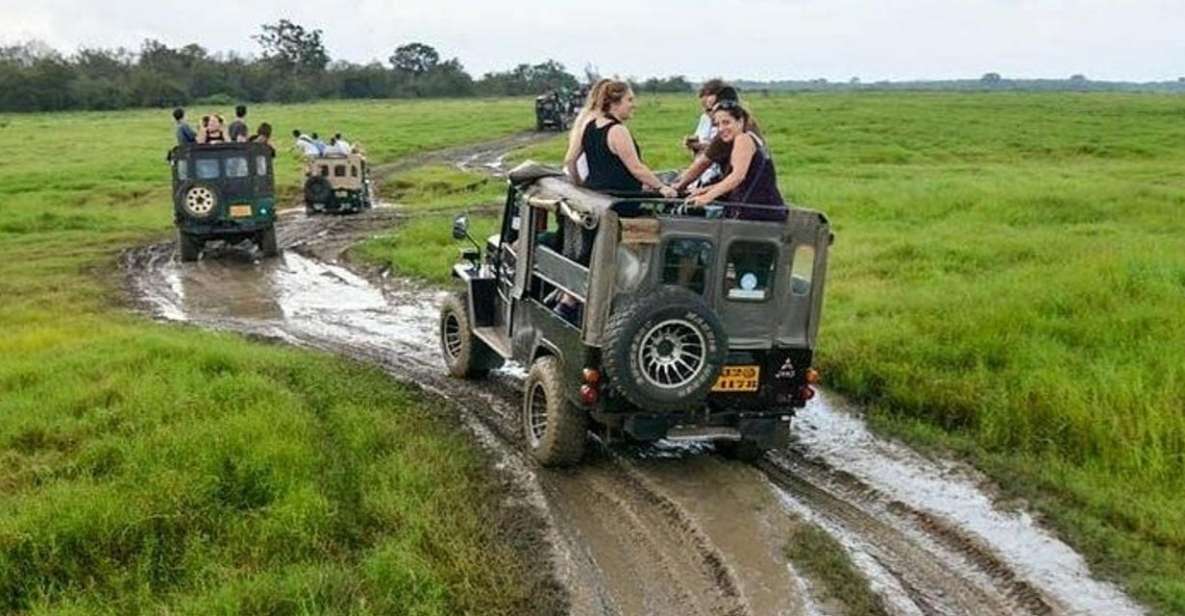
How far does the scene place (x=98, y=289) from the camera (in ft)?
50.2

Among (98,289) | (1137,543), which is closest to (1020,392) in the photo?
(1137,543)

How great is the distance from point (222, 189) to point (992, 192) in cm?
1267

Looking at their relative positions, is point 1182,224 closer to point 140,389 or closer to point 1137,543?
point 1137,543

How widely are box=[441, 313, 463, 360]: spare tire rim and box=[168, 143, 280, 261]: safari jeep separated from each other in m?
8.52

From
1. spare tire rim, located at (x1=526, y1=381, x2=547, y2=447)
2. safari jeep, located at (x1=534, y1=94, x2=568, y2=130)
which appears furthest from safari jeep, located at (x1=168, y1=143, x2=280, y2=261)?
safari jeep, located at (x1=534, y1=94, x2=568, y2=130)

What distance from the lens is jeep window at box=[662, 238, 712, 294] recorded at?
7438 mm

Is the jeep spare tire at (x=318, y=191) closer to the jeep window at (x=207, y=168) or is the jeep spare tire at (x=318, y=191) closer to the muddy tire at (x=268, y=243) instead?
the muddy tire at (x=268, y=243)

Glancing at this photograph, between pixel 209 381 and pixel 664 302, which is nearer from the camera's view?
Answer: pixel 664 302

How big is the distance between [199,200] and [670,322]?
12.5 metres

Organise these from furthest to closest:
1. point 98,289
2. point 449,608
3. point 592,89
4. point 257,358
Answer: point 98,289 → point 257,358 → point 592,89 → point 449,608

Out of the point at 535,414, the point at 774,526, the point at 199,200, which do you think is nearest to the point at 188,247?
the point at 199,200

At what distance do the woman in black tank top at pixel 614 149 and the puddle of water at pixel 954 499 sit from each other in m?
2.23

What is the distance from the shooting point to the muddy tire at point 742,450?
317 inches

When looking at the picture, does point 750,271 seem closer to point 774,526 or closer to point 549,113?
point 774,526
